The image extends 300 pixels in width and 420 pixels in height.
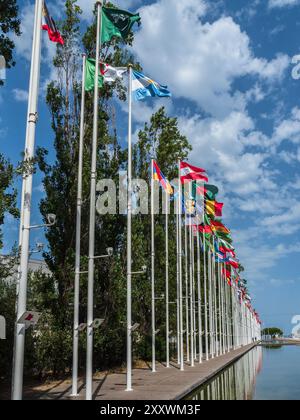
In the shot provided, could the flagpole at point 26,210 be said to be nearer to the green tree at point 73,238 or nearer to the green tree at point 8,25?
the green tree at point 8,25

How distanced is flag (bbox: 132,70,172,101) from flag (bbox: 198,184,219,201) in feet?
42.6

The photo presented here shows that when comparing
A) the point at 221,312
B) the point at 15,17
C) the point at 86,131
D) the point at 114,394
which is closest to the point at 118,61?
the point at 86,131

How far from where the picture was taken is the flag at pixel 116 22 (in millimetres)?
17641

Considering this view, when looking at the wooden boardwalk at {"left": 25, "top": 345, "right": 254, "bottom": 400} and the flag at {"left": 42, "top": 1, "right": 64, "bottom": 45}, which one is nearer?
the flag at {"left": 42, "top": 1, "right": 64, "bottom": 45}

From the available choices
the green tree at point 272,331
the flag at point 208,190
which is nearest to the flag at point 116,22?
the flag at point 208,190

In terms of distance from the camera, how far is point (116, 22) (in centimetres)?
1780

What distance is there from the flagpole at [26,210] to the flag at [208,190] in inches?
835

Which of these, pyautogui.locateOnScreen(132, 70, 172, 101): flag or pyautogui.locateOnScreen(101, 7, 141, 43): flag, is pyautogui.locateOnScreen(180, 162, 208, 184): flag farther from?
pyautogui.locateOnScreen(101, 7, 141, 43): flag

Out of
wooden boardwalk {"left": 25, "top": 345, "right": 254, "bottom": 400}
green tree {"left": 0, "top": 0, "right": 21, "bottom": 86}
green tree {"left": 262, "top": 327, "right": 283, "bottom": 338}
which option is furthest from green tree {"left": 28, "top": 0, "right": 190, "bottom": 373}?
green tree {"left": 262, "top": 327, "right": 283, "bottom": 338}

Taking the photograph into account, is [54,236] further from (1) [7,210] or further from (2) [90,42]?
(1) [7,210]

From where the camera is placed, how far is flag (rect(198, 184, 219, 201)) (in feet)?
109

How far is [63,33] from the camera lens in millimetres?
25141
